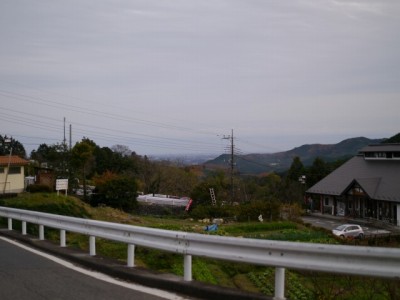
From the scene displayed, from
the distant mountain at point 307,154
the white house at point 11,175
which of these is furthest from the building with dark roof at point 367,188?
the distant mountain at point 307,154

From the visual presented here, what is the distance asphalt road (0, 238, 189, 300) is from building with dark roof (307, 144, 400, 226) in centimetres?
4424

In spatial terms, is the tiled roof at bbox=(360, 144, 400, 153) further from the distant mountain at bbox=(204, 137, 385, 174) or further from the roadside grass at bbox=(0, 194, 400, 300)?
the distant mountain at bbox=(204, 137, 385, 174)

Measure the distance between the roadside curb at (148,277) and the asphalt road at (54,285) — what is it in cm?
17

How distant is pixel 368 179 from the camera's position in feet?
177

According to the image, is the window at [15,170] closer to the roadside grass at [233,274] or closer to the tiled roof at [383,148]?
the roadside grass at [233,274]

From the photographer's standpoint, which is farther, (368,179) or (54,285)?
(368,179)

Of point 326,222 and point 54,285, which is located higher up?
point 54,285

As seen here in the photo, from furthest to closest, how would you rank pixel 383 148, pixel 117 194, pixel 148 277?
pixel 383 148, pixel 117 194, pixel 148 277

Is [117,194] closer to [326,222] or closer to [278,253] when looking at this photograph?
[326,222]

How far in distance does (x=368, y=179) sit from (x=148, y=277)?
167ft

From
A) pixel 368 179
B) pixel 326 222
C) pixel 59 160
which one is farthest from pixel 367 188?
pixel 59 160

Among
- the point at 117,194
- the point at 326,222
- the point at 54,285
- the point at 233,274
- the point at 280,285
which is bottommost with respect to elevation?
the point at 326,222

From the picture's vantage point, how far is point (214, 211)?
49219 mm

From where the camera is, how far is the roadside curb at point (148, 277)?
6033mm
